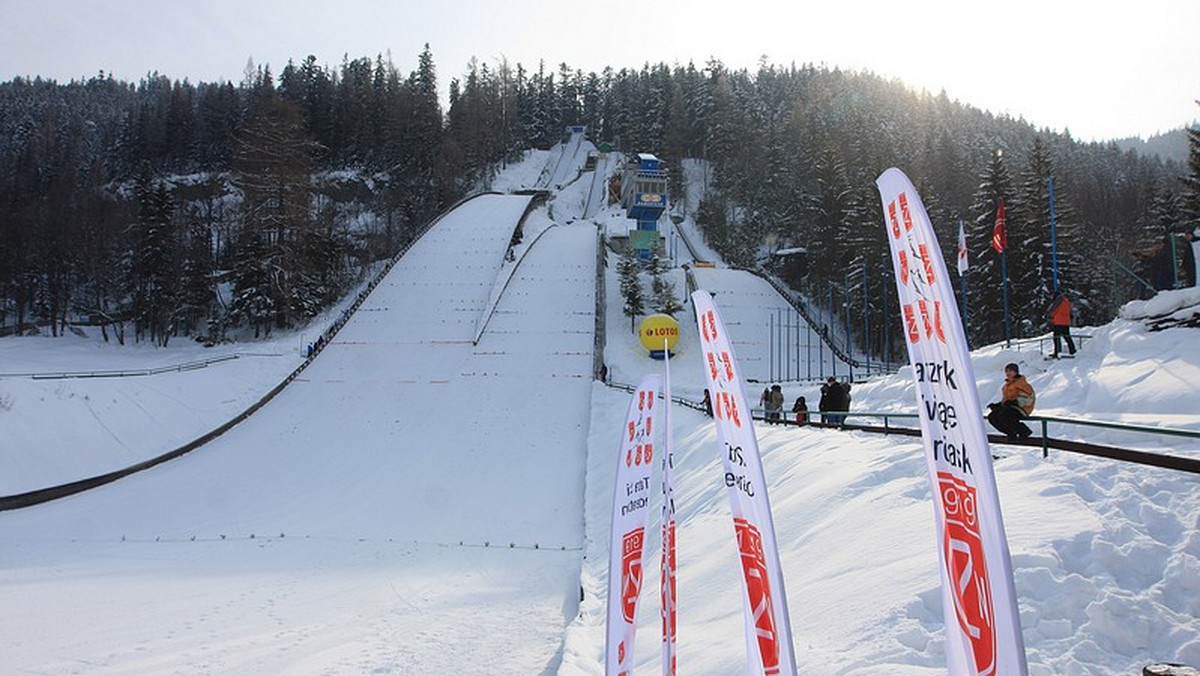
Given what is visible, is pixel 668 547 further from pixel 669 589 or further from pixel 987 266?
pixel 987 266

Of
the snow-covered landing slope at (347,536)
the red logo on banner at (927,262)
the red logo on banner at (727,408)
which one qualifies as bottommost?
the snow-covered landing slope at (347,536)

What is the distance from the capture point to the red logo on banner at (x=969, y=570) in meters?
2.45

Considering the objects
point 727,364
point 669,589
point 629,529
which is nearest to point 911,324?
point 727,364

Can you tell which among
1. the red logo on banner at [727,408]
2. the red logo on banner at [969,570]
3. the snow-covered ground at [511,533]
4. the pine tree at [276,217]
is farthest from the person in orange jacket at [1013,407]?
the pine tree at [276,217]

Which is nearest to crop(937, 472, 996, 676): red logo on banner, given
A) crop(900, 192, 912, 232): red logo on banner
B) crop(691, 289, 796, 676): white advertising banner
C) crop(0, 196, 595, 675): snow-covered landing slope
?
crop(691, 289, 796, 676): white advertising banner

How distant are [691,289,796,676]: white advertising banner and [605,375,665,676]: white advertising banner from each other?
4.61ft

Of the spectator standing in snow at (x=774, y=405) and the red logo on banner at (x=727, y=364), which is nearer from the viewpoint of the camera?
the red logo on banner at (x=727, y=364)

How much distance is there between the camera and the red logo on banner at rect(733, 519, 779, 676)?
→ 3.30 m

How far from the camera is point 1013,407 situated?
8.88m

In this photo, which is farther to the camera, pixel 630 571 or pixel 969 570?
pixel 630 571

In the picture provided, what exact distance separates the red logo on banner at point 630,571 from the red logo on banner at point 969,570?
2629 mm

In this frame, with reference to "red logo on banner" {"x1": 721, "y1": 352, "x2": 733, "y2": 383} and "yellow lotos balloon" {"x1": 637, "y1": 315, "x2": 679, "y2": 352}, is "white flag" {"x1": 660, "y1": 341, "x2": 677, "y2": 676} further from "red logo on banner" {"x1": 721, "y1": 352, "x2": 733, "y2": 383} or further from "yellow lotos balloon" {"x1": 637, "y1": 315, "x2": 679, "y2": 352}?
"yellow lotos balloon" {"x1": 637, "y1": 315, "x2": 679, "y2": 352}

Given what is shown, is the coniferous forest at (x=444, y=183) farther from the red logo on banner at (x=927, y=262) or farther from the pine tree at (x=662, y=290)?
the red logo on banner at (x=927, y=262)

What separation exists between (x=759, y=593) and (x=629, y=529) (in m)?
1.94
